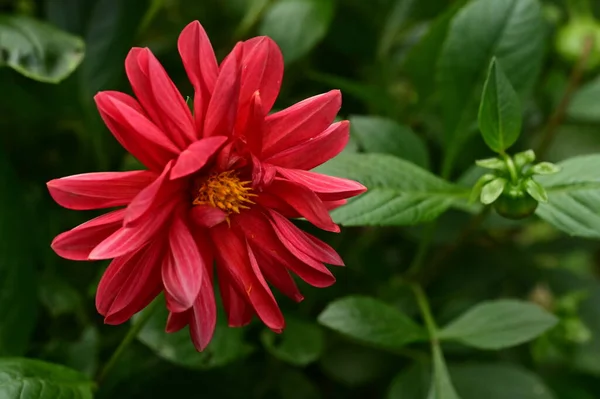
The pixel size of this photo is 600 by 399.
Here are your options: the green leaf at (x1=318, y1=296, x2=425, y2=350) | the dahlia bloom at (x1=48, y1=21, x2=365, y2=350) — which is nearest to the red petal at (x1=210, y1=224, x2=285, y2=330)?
the dahlia bloom at (x1=48, y1=21, x2=365, y2=350)

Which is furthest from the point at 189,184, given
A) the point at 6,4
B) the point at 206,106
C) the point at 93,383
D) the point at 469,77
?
the point at 6,4

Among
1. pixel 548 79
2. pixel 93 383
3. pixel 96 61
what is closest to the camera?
pixel 93 383

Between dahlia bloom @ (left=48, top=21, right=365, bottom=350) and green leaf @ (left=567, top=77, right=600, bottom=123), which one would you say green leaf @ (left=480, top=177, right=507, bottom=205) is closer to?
dahlia bloom @ (left=48, top=21, right=365, bottom=350)

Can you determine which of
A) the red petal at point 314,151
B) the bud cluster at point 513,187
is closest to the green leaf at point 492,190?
the bud cluster at point 513,187

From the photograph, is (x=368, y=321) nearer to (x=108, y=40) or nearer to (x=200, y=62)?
(x=200, y=62)

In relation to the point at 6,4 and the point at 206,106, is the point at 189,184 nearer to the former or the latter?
the point at 206,106

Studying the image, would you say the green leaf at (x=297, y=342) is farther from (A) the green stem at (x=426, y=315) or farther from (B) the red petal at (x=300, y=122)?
(B) the red petal at (x=300, y=122)

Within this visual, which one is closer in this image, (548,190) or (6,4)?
(548,190)

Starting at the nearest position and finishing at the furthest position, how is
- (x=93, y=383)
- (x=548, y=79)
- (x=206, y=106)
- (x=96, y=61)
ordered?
(x=206, y=106), (x=93, y=383), (x=96, y=61), (x=548, y=79)
